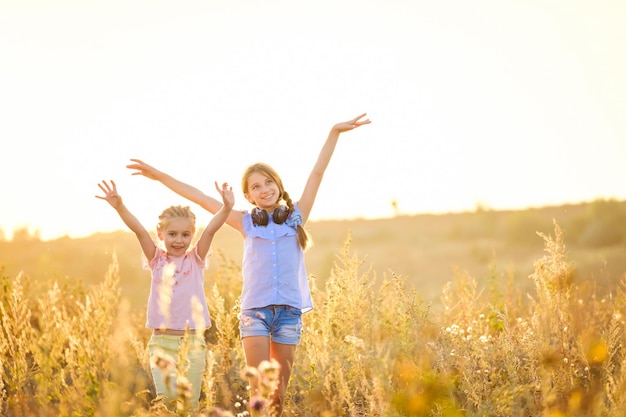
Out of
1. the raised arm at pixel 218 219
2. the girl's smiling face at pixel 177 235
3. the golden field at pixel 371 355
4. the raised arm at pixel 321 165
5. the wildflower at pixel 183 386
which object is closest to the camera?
the wildflower at pixel 183 386

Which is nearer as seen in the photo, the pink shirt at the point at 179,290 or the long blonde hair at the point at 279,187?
the pink shirt at the point at 179,290

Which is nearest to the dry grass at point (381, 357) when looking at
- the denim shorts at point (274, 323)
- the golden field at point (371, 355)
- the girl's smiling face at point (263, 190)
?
the golden field at point (371, 355)

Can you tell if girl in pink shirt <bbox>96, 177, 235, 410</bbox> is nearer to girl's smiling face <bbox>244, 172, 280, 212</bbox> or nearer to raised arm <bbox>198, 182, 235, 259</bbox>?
raised arm <bbox>198, 182, 235, 259</bbox>

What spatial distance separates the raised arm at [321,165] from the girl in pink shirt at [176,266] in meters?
0.62

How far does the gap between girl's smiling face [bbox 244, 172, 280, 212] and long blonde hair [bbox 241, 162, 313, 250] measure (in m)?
0.03

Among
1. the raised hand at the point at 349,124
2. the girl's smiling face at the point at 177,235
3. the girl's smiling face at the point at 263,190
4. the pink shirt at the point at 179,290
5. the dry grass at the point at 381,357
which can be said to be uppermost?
the raised hand at the point at 349,124

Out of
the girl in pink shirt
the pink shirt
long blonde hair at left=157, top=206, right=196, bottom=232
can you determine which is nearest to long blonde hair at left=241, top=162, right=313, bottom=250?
the girl in pink shirt

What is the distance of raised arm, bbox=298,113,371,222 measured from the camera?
515cm

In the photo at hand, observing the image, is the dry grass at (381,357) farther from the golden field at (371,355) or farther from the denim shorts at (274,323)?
the denim shorts at (274,323)

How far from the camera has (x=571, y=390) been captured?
4637 mm

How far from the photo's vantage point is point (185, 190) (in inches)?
203

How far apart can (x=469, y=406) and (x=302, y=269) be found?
142cm

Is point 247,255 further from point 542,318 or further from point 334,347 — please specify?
point 542,318

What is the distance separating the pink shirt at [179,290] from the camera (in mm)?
4711
